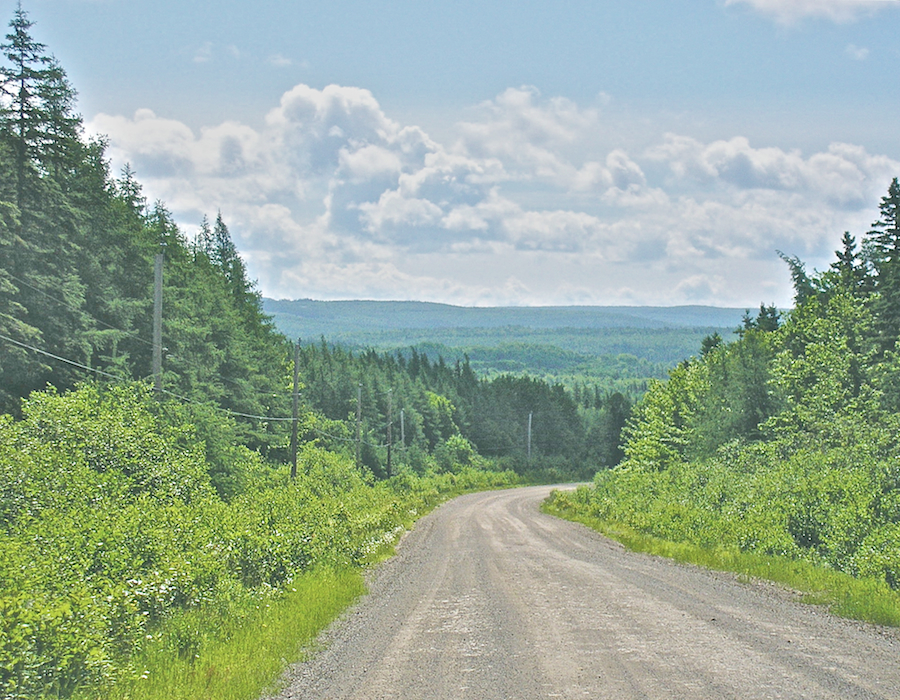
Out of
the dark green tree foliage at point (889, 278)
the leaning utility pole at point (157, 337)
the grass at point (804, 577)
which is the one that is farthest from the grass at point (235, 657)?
the dark green tree foliage at point (889, 278)

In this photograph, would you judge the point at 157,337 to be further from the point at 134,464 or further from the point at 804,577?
the point at 804,577

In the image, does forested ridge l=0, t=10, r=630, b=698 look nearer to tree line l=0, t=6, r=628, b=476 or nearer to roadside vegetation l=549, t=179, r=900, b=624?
tree line l=0, t=6, r=628, b=476

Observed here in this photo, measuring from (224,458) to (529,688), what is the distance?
21.0 m

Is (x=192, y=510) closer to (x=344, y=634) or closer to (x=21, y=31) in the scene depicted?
(x=344, y=634)

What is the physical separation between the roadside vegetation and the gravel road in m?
2.15

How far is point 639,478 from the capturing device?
40.8 metres

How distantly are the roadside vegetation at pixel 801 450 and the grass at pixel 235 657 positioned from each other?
8254 mm

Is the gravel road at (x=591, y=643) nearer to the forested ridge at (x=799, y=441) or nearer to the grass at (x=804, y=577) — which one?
the grass at (x=804, y=577)

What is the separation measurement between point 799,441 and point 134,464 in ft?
85.1

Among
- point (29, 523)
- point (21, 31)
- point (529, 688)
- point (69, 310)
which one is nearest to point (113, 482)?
point (29, 523)

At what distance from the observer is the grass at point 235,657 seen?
7.75 meters

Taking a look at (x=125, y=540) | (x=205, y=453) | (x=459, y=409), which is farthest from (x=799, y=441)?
(x=459, y=409)

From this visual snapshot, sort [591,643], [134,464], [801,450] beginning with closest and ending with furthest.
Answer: [591,643]
[134,464]
[801,450]

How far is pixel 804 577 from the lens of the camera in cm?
1507
